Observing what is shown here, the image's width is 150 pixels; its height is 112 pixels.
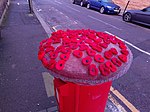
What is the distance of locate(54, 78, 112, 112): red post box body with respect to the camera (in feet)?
6.33

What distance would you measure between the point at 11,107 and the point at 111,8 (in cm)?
1372

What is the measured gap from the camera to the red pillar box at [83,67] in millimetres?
1789

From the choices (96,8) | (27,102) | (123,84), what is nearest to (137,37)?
(123,84)

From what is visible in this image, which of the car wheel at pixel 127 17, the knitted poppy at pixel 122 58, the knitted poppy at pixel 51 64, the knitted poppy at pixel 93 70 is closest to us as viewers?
the knitted poppy at pixel 93 70

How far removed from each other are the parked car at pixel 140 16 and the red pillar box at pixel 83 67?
9.62 m

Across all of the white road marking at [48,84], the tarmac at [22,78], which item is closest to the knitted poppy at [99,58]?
the tarmac at [22,78]

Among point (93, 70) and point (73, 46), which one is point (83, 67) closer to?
point (93, 70)

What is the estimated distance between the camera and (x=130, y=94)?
391 centimetres

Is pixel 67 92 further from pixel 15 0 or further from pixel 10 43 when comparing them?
pixel 15 0

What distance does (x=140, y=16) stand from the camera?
11.1 meters

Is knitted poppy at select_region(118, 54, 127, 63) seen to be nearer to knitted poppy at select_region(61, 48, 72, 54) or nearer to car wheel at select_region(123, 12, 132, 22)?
knitted poppy at select_region(61, 48, 72, 54)

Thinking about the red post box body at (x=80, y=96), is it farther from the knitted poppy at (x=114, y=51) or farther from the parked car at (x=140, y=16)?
the parked car at (x=140, y=16)

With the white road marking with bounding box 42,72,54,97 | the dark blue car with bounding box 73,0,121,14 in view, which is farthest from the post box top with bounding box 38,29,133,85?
the dark blue car with bounding box 73,0,121,14

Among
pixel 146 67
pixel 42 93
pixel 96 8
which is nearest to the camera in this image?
pixel 42 93
